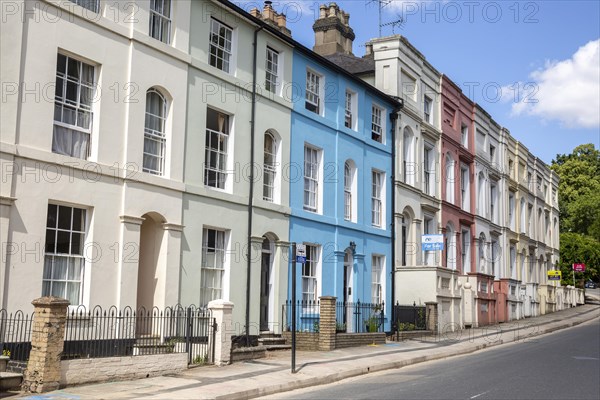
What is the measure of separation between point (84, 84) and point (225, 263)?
19.8 feet

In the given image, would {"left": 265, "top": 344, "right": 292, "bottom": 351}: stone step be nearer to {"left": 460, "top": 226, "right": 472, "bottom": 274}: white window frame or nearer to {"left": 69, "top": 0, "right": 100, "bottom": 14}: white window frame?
{"left": 69, "top": 0, "right": 100, "bottom": 14}: white window frame

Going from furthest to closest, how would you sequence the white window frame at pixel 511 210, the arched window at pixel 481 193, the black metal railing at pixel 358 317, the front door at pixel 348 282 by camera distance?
1. the white window frame at pixel 511 210
2. the arched window at pixel 481 193
3. the front door at pixel 348 282
4. the black metal railing at pixel 358 317

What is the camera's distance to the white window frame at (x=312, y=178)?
22.2 meters

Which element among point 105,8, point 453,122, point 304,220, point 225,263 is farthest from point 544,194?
point 105,8

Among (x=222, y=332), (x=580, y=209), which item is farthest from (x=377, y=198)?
(x=580, y=209)

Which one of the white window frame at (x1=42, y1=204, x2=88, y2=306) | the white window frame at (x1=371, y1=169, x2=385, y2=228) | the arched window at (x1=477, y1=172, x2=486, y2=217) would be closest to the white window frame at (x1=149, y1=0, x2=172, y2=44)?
the white window frame at (x1=42, y1=204, x2=88, y2=306)

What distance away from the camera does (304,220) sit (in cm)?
2164

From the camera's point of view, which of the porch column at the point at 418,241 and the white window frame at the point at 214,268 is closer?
the white window frame at the point at 214,268

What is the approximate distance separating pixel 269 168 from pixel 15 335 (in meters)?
9.37

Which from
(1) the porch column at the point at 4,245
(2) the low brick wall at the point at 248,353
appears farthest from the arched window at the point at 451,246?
(1) the porch column at the point at 4,245

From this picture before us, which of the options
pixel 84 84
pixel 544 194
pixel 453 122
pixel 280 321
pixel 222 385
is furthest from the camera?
pixel 544 194

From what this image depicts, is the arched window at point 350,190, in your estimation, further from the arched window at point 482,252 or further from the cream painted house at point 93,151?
the arched window at point 482,252

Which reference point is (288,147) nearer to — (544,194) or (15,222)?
(15,222)

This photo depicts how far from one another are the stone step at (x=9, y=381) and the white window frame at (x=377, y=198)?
627 inches
